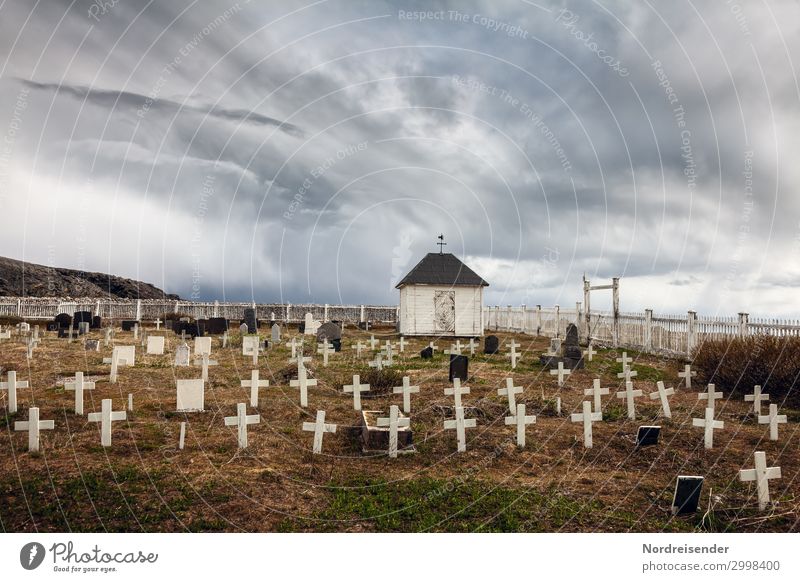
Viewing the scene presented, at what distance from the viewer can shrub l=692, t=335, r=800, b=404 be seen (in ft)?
45.7

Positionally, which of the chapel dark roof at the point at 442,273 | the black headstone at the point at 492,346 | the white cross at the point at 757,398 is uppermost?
the chapel dark roof at the point at 442,273

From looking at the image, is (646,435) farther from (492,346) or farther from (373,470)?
(492,346)

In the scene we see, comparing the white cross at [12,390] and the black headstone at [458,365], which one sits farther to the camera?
the black headstone at [458,365]

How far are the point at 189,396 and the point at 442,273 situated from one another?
916 inches

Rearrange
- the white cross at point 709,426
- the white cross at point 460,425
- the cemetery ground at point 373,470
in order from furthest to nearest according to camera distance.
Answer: the white cross at point 709,426
the white cross at point 460,425
the cemetery ground at point 373,470

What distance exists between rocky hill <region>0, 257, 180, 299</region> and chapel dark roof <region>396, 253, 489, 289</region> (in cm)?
4637

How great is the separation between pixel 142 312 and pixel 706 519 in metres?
46.6

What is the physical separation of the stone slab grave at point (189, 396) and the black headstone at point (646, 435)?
884 cm

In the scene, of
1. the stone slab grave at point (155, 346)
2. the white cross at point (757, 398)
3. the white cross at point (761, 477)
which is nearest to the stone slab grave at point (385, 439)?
the white cross at point (761, 477)

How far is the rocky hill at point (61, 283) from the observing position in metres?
64.2

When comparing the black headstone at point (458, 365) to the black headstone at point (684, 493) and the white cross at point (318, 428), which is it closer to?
the white cross at point (318, 428)

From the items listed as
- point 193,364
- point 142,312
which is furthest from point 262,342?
point 142,312

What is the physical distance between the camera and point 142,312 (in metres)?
45.6
